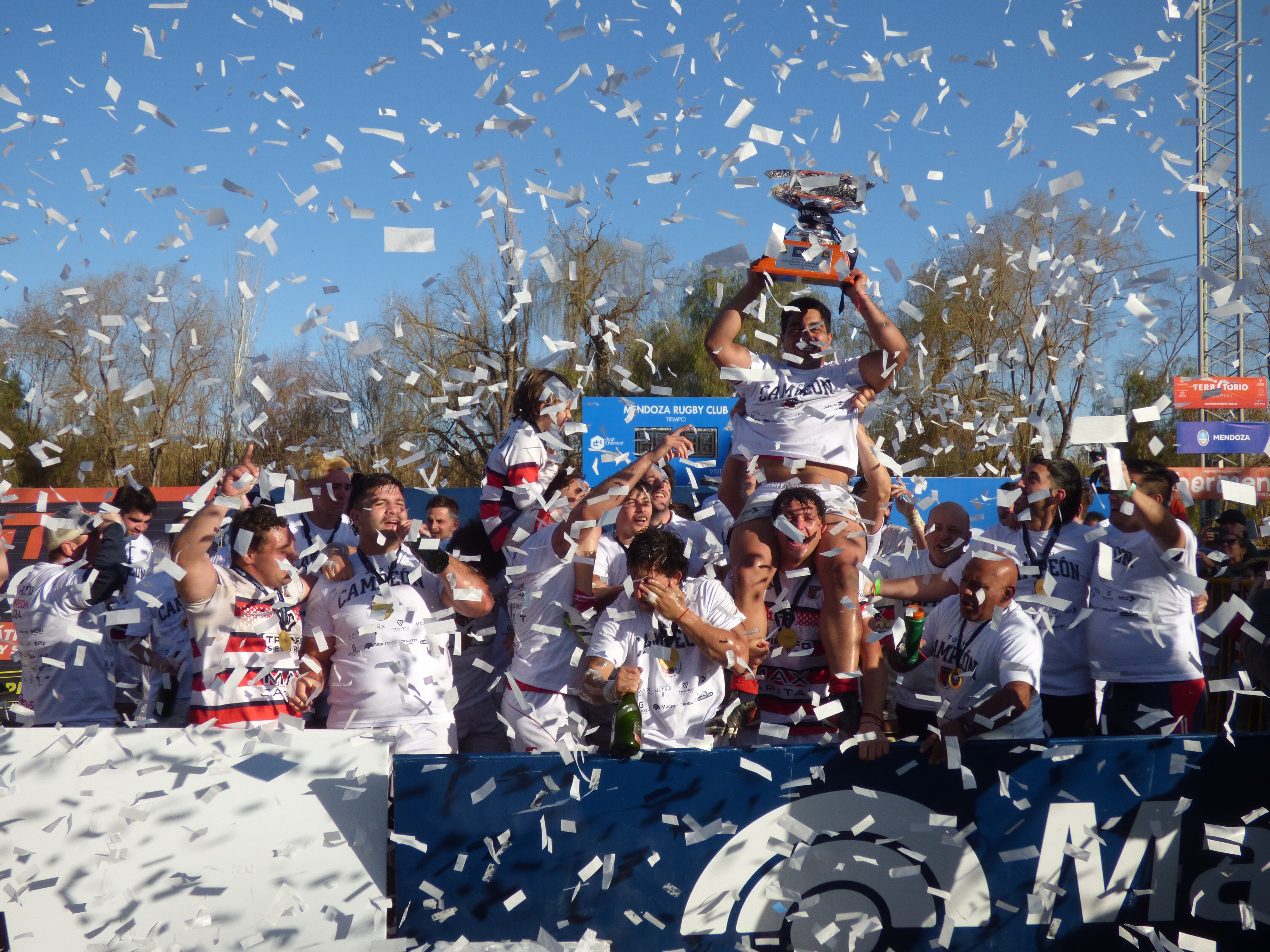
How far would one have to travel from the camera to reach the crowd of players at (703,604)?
→ 398cm

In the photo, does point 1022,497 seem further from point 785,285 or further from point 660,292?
point 785,285

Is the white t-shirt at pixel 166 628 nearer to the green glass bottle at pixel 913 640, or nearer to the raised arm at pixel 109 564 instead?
the raised arm at pixel 109 564

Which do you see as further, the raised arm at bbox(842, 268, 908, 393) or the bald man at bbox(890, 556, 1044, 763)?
the raised arm at bbox(842, 268, 908, 393)

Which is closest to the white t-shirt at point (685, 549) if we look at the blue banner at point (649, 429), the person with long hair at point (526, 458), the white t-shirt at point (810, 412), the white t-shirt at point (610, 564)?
the white t-shirt at point (610, 564)

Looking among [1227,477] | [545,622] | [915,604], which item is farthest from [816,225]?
[1227,477]

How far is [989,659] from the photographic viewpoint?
13.1 ft

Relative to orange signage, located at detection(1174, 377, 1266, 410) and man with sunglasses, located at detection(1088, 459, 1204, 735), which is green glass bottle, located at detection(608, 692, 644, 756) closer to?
man with sunglasses, located at detection(1088, 459, 1204, 735)

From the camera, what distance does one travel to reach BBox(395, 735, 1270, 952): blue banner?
11.6 ft

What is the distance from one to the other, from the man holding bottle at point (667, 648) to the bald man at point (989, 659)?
2.94 feet

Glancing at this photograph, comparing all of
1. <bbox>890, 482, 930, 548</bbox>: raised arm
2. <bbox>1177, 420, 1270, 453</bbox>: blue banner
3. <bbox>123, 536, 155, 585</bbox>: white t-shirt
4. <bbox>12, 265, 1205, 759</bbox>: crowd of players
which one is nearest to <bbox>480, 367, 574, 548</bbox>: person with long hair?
<bbox>12, 265, 1205, 759</bbox>: crowd of players

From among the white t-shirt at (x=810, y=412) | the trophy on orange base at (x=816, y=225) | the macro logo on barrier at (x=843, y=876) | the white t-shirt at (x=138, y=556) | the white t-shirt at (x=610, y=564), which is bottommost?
the macro logo on barrier at (x=843, y=876)

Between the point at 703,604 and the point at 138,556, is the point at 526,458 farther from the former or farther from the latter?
the point at 138,556

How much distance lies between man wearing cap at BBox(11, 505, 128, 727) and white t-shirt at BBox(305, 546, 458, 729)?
1.91 metres

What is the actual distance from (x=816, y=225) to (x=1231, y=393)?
23.5m
